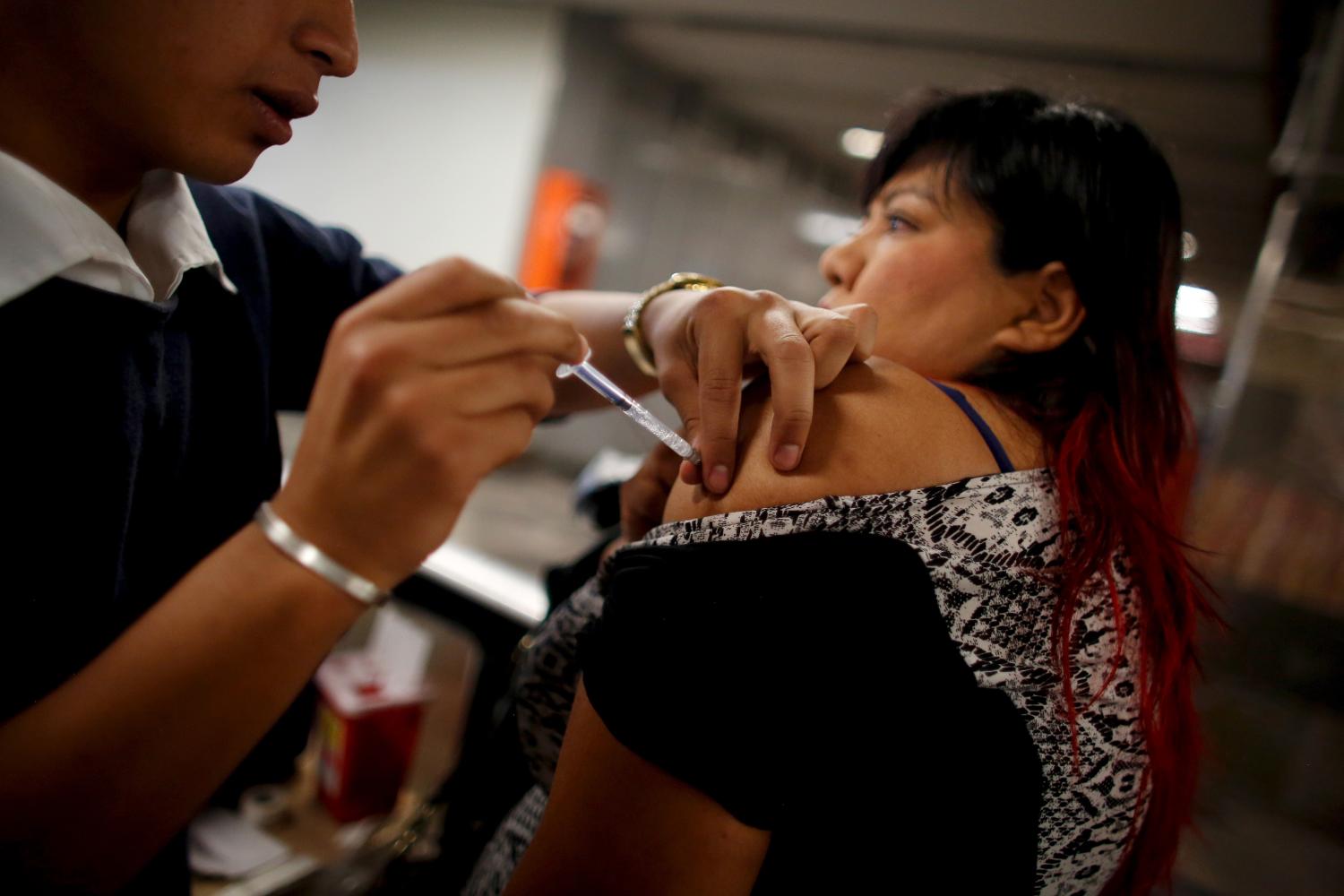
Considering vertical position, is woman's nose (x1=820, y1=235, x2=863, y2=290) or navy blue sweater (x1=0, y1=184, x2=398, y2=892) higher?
woman's nose (x1=820, y1=235, x2=863, y2=290)

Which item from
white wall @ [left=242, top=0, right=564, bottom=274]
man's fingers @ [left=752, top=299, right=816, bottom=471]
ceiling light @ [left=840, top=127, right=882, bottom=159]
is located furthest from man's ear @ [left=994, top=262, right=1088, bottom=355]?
white wall @ [left=242, top=0, right=564, bottom=274]

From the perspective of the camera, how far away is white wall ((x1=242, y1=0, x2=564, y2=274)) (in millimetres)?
5344

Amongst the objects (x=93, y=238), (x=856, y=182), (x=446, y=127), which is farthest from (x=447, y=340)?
(x=446, y=127)

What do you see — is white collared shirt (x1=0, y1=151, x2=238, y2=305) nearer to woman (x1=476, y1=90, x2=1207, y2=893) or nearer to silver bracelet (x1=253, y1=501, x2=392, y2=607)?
silver bracelet (x1=253, y1=501, x2=392, y2=607)

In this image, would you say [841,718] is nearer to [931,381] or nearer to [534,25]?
[931,381]

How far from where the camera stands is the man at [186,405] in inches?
19.7

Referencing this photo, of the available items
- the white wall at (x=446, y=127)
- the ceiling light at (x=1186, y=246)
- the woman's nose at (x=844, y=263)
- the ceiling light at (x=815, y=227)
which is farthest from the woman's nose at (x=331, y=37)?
the white wall at (x=446, y=127)

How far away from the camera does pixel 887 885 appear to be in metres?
0.70

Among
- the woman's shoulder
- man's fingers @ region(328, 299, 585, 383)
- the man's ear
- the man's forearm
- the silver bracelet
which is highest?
the man's ear

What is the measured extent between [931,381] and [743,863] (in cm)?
51

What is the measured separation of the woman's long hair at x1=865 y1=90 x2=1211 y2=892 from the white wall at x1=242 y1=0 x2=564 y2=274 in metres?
5.02

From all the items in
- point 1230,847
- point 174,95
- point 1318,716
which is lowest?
point 1230,847

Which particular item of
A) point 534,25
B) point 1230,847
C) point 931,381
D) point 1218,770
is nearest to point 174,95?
point 931,381

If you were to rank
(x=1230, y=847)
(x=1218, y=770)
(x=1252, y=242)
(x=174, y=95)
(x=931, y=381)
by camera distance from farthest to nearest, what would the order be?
1. (x=1252, y=242)
2. (x=1218, y=770)
3. (x=1230, y=847)
4. (x=931, y=381)
5. (x=174, y=95)
